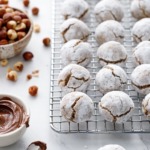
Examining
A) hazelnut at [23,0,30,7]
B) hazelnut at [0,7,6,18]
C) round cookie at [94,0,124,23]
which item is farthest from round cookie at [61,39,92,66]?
hazelnut at [23,0,30,7]

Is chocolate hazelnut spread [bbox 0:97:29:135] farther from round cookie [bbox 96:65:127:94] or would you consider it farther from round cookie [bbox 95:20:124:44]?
round cookie [bbox 95:20:124:44]

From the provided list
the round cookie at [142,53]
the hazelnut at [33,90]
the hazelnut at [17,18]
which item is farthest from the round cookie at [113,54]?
the hazelnut at [17,18]

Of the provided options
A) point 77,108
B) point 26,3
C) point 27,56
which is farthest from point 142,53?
→ point 26,3

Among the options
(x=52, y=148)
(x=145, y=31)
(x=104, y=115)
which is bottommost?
(x=52, y=148)

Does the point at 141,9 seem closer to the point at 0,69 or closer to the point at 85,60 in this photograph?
the point at 85,60

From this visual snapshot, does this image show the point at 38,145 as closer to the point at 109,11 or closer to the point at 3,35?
the point at 3,35

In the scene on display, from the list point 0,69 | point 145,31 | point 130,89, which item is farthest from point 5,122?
point 145,31
